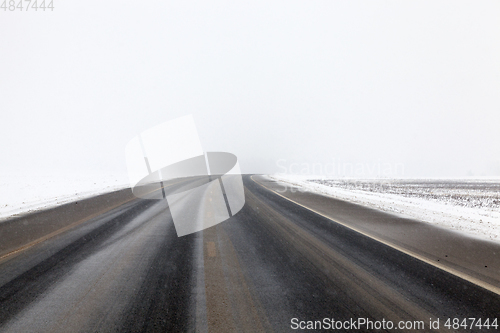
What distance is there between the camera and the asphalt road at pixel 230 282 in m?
3.00

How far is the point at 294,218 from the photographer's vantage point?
9.36 metres

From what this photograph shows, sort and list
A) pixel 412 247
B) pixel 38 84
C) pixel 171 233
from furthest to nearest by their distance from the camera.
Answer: pixel 38 84 < pixel 171 233 < pixel 412 247

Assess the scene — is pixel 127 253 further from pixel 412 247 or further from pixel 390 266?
pixel 412 247

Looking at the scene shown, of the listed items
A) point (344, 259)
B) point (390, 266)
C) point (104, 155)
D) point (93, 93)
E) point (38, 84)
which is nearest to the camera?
point (390, 266)

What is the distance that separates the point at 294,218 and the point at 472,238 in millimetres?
5215

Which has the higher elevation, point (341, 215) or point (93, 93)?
point (93, 93)

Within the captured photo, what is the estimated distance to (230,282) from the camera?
13.0ft

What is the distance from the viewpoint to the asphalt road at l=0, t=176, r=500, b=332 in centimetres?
300

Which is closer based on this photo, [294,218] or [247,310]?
[247,310]

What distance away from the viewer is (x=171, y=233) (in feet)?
23.3

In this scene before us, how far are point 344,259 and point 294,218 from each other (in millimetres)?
4243

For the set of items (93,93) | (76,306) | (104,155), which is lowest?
(76,306)

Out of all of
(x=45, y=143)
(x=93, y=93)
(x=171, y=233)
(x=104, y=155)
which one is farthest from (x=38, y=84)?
(x=171, y=233)

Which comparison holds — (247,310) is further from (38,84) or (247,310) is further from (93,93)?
(38,84)
